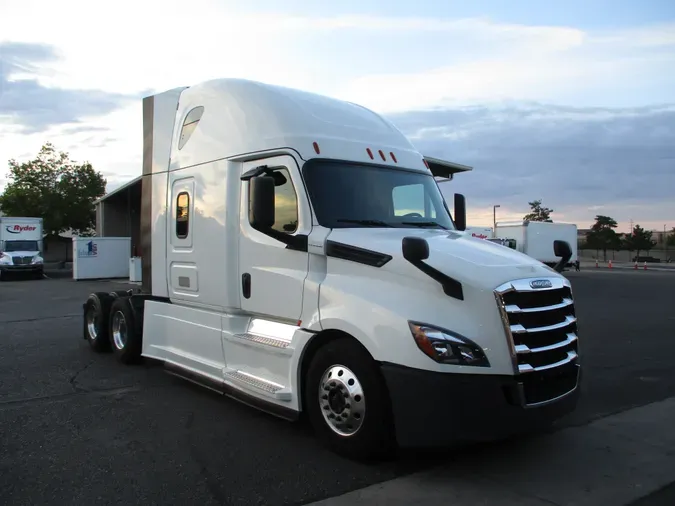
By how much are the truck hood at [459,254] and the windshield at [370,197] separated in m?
0.23

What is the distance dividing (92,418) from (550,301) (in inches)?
178

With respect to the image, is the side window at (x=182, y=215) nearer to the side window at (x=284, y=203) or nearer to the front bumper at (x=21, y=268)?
the side window at (x=284, y=203)

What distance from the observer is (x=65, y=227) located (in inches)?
1997

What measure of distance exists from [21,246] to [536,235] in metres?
33.5

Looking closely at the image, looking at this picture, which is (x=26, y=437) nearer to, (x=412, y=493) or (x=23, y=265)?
(x=412, y=493)

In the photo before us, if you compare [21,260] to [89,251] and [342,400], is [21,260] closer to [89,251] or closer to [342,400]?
[89,251]

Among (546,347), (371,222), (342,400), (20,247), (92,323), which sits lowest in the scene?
(92,323)

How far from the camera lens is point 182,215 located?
690cm

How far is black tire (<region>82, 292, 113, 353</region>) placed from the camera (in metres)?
8.93

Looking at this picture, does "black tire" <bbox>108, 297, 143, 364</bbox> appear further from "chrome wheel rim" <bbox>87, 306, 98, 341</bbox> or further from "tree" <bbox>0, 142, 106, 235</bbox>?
"tree" <bbox>0, 142, 106, 235</bbox>

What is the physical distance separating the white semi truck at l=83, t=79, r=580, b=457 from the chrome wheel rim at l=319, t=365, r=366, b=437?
1cm

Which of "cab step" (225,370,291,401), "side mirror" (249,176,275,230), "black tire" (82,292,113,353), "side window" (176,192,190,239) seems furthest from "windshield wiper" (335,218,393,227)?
"black tire" (82,292,113,353)

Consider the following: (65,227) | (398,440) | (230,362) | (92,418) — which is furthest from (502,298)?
(65,227)

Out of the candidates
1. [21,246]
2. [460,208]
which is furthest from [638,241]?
[460,208]
